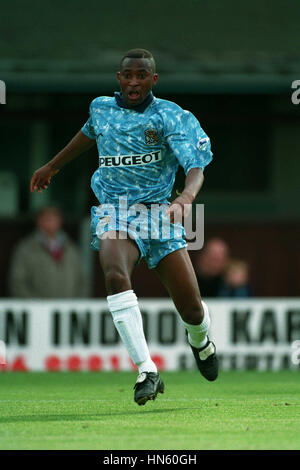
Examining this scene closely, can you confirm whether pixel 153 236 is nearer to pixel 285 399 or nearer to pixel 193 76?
pixel 285 399

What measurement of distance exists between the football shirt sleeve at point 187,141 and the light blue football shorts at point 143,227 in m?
0.36

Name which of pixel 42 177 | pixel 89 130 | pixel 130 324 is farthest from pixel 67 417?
pixel 89 130

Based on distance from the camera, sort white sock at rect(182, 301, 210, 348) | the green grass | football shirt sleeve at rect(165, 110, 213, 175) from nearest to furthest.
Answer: the green grass < football shirt sleeve at rect(165, 110, 213, 175) < white sock at rect(182, 301, 210, 348)

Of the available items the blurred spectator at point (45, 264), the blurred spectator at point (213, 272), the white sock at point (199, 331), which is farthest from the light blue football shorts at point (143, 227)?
the blurred spectator at point (45, 264)

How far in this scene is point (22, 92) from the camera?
15.5 metres

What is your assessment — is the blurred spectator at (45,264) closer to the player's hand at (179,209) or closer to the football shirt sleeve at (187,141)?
the football shirt sleeve at (187,141)

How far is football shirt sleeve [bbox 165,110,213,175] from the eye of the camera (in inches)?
295

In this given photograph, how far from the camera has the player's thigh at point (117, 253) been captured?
23.7 feet

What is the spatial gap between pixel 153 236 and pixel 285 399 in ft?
5.08

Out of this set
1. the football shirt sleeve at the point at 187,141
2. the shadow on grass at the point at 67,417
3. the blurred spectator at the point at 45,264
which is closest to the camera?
the shadow on grass at the point at 67,417

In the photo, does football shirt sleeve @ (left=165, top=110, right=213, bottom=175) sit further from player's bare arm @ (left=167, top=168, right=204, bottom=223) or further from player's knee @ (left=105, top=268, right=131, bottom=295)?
player's knee @ (left=105, top=268, right=131, bottom=295)

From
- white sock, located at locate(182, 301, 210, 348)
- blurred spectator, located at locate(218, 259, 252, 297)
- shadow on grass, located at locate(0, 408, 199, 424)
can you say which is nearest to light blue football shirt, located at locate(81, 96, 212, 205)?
white sock, located at locate(182, 301, 210, 348)

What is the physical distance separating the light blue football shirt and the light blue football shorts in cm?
7
